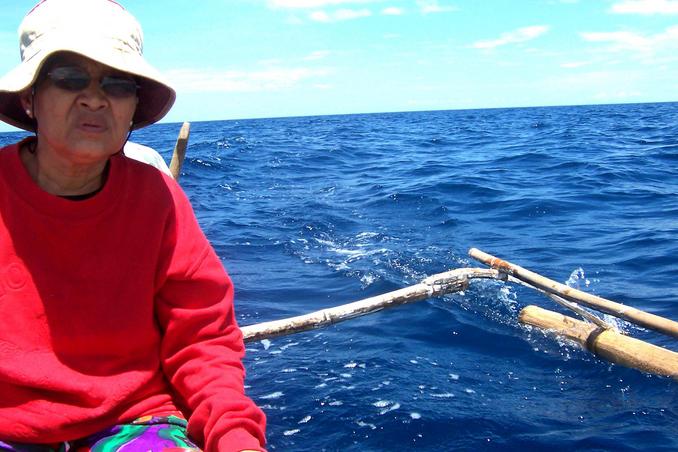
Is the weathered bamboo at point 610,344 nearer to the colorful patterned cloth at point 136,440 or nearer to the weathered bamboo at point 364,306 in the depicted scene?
the weathered bamboo at point 364,306

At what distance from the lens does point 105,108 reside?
1.85 meters

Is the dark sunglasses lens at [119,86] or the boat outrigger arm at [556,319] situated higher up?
the dark sunglasses lens at [119,86]

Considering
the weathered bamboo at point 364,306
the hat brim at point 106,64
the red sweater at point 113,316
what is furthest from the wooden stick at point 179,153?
the red sweater at point 113,316

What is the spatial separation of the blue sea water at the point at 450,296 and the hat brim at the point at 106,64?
7.78ft

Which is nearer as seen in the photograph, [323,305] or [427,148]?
[323,305]

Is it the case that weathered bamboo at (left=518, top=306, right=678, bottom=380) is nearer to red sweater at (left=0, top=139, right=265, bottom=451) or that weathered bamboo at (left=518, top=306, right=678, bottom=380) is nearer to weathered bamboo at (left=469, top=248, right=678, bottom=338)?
weathered bamboo at (left=469, top=248, right=678, bottom=338)

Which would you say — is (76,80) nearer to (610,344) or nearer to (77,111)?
(77,111)

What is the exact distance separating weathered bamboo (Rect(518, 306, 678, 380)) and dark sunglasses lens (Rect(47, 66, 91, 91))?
4.14m

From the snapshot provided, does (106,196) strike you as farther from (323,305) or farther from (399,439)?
(323,305)

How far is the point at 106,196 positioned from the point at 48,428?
0.68 m

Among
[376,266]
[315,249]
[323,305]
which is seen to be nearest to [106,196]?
[323,305]

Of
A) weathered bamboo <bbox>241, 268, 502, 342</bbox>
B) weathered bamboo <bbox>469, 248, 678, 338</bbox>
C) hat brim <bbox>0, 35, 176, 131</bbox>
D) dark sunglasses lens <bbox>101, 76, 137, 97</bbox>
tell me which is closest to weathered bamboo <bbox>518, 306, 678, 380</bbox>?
weathered bamboo <bbox>469, 248, 678, 338</bbox>

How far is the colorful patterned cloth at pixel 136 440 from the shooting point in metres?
1.86

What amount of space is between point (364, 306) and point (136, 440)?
2.73 metres
